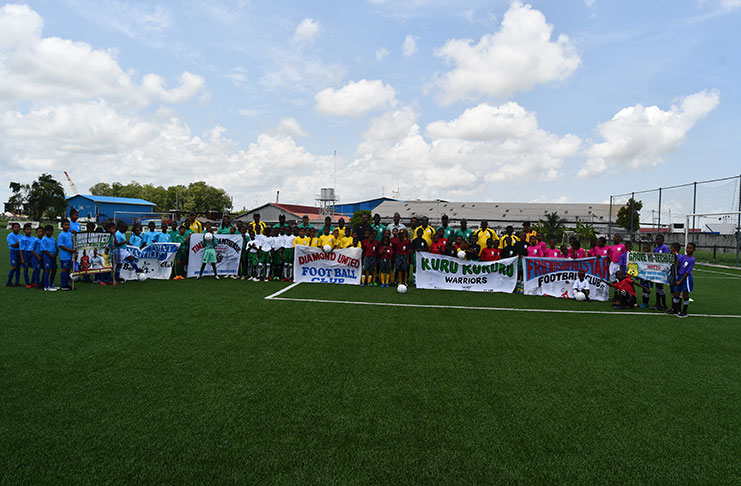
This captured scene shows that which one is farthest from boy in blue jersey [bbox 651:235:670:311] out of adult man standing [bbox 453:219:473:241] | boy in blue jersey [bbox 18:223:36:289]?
boy in blue jersey [bbox 18:223:36:289]

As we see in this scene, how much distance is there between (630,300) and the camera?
8.94 m

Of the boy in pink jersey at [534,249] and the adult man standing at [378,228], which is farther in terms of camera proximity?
the adult man standing at [378,228]

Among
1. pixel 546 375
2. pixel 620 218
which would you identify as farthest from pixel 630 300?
pixel 620 218

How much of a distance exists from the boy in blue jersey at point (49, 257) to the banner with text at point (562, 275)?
11.2m

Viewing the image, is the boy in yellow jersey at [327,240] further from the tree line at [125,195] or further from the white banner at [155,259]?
the tree line at [125,195]

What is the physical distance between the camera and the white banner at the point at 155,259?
11219 millimetres

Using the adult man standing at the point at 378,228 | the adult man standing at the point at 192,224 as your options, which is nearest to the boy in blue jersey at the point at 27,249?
the adult man standing at the point at 192,224

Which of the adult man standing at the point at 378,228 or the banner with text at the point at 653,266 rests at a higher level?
the adult man standing at the point at 378,228

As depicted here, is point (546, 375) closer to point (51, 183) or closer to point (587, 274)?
point (587, 274)

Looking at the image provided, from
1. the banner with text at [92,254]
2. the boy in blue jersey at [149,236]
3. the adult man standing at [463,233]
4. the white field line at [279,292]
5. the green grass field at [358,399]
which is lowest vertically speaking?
the green grass field at [358,399]

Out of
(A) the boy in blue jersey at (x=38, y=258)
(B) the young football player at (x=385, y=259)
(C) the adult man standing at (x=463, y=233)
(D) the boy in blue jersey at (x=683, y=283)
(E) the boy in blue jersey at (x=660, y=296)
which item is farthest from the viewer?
(C) the adult man standing at (x=463, y=233)

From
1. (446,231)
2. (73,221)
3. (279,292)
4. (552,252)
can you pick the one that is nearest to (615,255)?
(552,252)

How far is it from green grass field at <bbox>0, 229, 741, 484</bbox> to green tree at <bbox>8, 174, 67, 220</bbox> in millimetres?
62561

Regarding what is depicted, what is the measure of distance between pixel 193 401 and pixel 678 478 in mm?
3918
